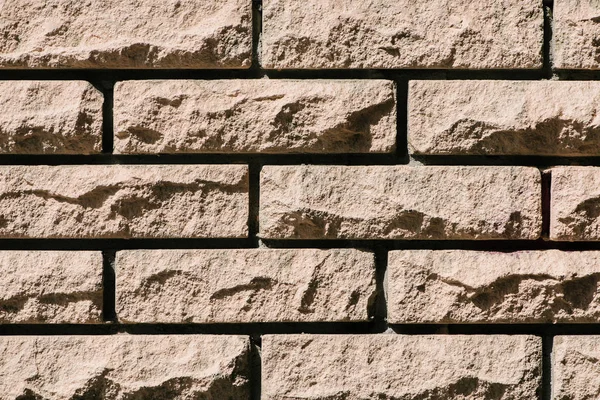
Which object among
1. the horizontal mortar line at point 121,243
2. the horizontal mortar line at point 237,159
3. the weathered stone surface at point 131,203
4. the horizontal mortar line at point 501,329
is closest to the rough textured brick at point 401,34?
the horizontal mortar line at point 237,159

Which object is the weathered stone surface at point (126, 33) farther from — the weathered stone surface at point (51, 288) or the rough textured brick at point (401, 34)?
the weathered stone surface at point (51, 288)

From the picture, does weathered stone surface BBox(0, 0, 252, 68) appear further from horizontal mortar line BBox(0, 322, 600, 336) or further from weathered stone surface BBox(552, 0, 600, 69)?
weathered stone surface BBox(552, 0, 600, 69)

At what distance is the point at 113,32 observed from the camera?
1.53m

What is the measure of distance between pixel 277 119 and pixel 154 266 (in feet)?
1.37

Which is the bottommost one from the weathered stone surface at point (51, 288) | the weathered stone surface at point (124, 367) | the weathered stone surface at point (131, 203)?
the weathered stone surface at point (124, 367)

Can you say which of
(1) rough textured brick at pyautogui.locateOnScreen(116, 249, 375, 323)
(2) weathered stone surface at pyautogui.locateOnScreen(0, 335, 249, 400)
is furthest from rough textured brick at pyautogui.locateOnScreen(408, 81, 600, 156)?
(2) weathered stone surface at pyautogui.locateOnScreen(0, 335, 249, 400)

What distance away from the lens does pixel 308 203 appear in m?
1.51

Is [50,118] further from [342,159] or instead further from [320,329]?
[320,329]

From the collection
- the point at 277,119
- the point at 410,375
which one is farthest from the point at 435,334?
the point at 277,119

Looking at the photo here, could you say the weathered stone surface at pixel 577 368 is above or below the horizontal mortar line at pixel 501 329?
below

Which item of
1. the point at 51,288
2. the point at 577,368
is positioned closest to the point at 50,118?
the point at 51,288

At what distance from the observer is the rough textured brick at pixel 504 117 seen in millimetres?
1512

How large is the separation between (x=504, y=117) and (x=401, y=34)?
→ 288 mm

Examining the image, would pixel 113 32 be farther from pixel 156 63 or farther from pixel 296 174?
pixel 296 174
